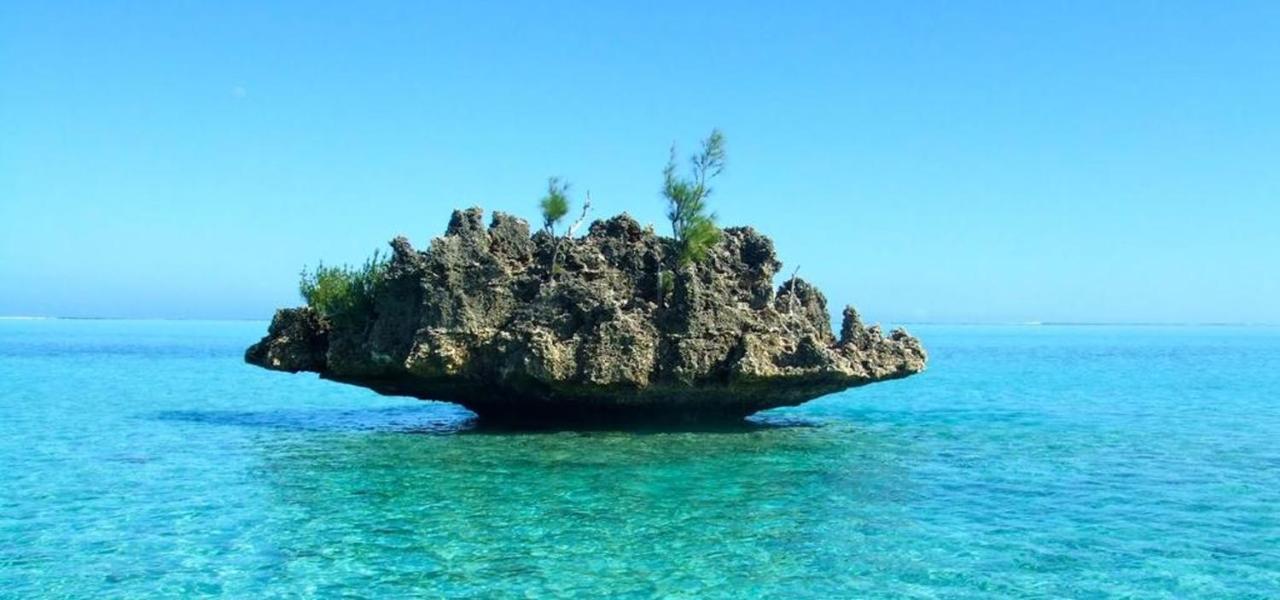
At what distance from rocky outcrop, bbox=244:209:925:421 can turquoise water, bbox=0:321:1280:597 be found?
1181mm

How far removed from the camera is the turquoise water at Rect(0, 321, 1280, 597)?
11297mm

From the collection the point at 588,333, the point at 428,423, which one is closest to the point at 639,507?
the point at 588,333

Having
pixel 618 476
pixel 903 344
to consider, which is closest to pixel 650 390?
pixel 618 476

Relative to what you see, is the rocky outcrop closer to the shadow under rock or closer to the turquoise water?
the shadow under rock

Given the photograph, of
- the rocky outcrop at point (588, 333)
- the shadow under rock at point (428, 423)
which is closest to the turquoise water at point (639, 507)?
the shadow under rock at point (428, 423)

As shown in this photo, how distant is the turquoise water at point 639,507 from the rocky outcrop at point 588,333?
1181 mm

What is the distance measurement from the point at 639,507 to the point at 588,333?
7163 millimetres

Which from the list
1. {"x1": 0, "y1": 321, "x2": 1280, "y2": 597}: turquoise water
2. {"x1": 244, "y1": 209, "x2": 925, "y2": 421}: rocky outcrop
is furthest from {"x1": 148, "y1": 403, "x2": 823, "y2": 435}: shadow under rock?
{"x1": 244, "y1": 209, "x2": 925, "y2": 421}: rocky outcrop

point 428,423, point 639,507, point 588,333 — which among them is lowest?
point 639,507

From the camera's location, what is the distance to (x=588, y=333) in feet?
70.8

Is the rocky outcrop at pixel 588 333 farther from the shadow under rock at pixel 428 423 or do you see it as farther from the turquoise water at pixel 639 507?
the turquoise water at pixel 639 507

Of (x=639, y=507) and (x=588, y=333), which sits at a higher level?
(x=588, y=333)

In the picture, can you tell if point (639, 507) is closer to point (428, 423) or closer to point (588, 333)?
point (588, 333)

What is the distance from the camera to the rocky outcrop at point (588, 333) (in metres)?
21.5
